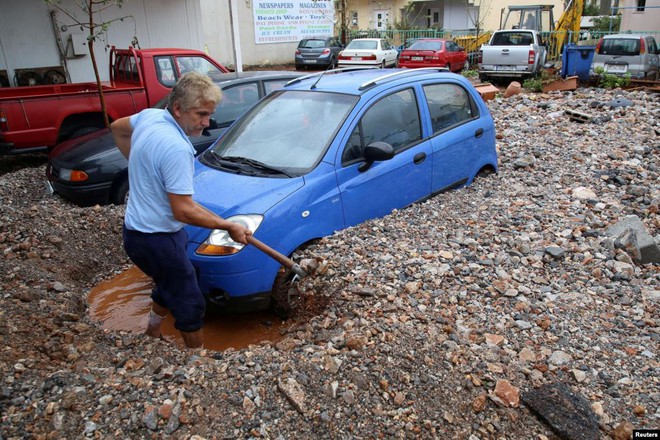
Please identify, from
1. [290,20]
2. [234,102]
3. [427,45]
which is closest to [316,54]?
[290,20]

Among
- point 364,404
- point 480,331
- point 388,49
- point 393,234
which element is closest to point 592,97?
point 393,234

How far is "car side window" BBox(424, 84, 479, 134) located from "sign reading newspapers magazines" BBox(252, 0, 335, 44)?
843 inches

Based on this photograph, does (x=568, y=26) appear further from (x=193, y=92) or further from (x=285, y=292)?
(x=193, y=92)

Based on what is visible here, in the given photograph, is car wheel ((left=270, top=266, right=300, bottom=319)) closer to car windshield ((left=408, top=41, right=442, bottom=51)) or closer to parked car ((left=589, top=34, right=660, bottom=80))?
parked car ((left=589, top=34, right=660, bottom=80))

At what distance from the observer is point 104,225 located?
Result: 5672 millimetres

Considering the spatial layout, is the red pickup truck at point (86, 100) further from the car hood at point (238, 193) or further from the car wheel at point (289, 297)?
the car wheel at point (289, 297)

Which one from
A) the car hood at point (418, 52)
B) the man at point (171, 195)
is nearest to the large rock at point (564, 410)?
the man at point (171, 195)

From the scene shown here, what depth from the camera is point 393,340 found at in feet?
10.5

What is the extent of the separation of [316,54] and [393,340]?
22.1 metres

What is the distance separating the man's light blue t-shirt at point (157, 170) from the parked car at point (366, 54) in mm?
19930

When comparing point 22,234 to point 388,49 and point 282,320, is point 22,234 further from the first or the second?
point 388,49

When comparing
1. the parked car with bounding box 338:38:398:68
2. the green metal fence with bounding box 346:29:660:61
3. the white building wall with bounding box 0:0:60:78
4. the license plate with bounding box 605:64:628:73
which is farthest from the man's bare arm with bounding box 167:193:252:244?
the green metal fence with bounding box 346:29:660:61

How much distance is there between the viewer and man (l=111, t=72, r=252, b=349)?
9.59 ft

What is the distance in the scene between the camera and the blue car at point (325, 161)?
3.82 meters
